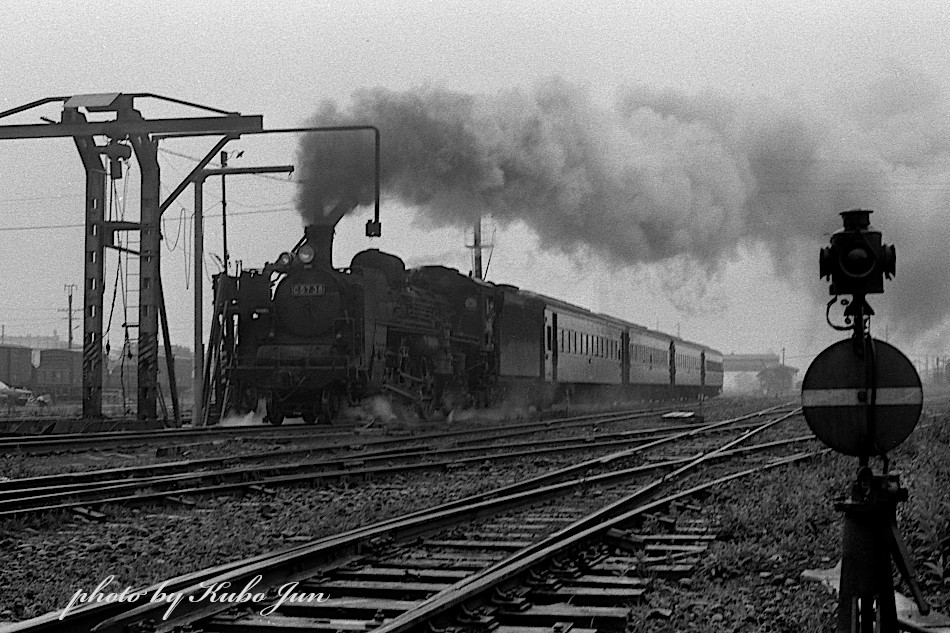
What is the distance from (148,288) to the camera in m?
20.6

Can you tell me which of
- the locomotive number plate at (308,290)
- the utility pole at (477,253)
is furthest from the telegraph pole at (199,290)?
the utility pole at (477,253)

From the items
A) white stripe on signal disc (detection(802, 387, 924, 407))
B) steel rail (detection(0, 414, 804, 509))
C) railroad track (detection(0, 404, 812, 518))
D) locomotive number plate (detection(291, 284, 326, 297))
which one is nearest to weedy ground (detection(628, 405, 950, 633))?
white stripe on signal disc (detection(802, 387, 924, 407))

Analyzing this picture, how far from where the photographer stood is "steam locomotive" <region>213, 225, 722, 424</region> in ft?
63.8

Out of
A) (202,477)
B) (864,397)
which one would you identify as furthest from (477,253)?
(864,397)

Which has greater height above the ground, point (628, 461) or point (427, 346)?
point (427, 346)

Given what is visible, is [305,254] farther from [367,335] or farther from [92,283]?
[92,283]

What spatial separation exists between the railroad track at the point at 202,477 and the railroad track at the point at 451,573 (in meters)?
2.35

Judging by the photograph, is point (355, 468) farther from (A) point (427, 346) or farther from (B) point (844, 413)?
(A) point (427, 346)

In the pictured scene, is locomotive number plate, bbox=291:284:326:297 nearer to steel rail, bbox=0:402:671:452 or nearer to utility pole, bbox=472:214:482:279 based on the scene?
steel rail, bbox=0:402:671:452

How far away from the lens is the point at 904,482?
927cm

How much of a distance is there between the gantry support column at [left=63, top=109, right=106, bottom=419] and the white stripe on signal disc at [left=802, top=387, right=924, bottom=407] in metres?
17.9

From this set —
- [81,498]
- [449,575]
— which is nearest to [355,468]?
[81,498]

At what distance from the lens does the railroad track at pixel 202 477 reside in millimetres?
8656

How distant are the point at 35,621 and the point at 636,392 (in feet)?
112
